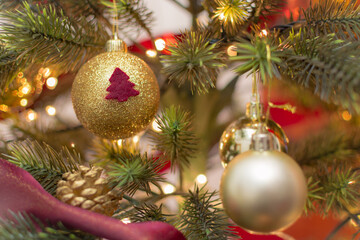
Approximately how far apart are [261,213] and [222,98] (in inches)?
15.3

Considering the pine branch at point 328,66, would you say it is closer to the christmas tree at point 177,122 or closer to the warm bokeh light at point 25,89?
the christmas tree at point 177,122

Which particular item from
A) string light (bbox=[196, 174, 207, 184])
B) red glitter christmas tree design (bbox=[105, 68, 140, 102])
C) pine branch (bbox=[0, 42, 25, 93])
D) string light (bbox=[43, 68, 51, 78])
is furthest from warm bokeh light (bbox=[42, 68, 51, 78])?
string light (bbox=[196, 174, 207, 184])

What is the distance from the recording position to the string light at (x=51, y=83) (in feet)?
2.28

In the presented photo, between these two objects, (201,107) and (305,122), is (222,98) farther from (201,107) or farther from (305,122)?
(305,122)

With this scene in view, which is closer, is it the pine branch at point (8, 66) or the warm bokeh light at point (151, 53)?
the pine branch at point (8, 66)

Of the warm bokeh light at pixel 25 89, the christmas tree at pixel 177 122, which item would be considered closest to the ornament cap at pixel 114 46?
the christmas tree at pixel 177 122

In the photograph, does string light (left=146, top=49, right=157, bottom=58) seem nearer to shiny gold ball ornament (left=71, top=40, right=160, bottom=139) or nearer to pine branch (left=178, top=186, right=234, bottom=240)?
shiny gold ball ornament (left=71, top=40, right=160, bottom=139)

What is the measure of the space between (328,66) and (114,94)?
0.26 metres

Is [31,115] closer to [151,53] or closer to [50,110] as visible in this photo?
[50,110]

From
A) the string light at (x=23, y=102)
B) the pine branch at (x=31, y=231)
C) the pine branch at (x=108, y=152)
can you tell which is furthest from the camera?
the string light at (x=23, y=102)

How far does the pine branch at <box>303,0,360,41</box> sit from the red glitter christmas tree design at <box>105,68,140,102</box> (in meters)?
0.26

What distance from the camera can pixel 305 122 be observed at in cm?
77

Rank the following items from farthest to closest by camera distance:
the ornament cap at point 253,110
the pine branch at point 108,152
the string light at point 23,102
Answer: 1. the string light at point 23,102
2. the pine branch at point 108,152
3. the ornament cap at point 253,110

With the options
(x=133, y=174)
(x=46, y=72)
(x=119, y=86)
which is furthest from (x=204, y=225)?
(x=46, y=72)
